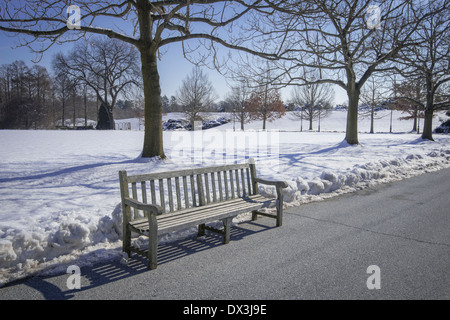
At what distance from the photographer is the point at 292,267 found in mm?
3678

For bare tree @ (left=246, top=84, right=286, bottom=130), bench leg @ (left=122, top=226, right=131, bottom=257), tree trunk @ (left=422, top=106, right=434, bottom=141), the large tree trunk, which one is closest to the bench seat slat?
bench leg @ (left=122, top=226, right=131, bottom=257)

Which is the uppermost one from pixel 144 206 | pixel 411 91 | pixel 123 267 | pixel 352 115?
pixel 411 91

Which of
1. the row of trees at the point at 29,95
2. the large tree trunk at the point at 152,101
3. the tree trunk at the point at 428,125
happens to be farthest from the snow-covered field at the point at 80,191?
the row of trees at the point at 29,95

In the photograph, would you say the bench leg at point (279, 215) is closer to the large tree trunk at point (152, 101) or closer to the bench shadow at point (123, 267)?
the bench shadow at point (123, 267)

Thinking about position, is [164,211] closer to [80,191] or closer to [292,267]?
[292,267]

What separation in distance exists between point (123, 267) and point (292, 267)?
1941mm

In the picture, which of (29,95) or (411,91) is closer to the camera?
(411,91)

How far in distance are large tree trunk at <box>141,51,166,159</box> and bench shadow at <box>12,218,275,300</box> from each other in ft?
19.3

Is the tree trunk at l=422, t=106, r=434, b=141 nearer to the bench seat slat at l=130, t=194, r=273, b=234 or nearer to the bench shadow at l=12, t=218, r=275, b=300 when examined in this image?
the bench seat slat at l=130, t=194, r=273, b=234

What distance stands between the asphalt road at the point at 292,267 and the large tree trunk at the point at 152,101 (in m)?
5.68

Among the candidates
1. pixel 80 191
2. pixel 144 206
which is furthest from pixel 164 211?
pixel 80 191

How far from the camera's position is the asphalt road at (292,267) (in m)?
3.12

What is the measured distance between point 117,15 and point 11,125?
4024 centimetres
